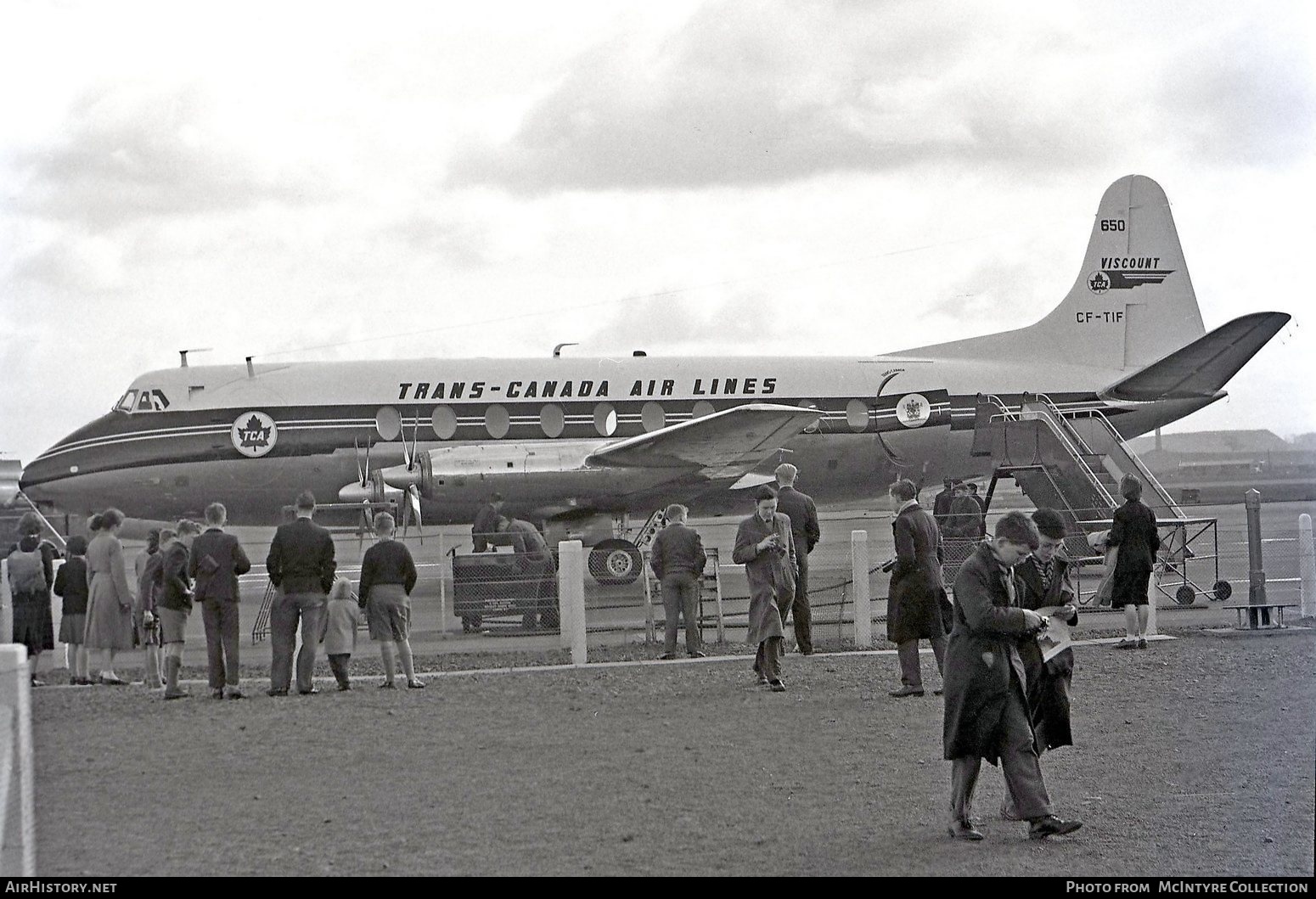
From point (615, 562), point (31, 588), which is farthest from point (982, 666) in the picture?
point (615, 562)

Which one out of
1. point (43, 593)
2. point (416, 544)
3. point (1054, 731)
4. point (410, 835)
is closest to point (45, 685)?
point (43, 593)

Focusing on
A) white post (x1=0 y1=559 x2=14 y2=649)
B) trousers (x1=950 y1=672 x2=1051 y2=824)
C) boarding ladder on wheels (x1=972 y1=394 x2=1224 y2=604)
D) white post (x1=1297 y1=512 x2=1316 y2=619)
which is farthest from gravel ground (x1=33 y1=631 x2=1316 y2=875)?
boarding ladder on wheels (x1=972 y1=394 x2=1224 y2=604)

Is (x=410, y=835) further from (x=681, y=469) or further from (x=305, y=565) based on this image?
(x=681, y=469)

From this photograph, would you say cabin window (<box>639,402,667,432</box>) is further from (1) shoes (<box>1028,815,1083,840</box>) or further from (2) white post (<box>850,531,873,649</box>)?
(1) shoes (<box>1028,815,1083,840</box>)

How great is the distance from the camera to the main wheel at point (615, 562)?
61.8ft


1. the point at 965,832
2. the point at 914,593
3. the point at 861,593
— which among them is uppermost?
the point at 914,593

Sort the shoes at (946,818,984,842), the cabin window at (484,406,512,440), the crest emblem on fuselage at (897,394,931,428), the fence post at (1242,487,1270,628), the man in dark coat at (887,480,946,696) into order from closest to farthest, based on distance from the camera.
Result: the shoes at (946,818,984,842) < the man in dark coat at (887,480,946,696) < the fence post at (1242,487,1270,628) < the cabin window at (484,406,512,440) < the crest emblem on fuselage at (897,394,931,428)

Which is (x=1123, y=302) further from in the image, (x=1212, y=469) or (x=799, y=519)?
(x=1212, y=469)

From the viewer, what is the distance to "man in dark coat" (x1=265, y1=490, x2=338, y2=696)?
1113 centimetres

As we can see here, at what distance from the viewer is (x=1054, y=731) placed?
6449 millimetres

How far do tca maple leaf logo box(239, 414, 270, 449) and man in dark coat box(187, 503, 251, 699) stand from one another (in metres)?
9.58

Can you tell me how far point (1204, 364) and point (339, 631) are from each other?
1570cm

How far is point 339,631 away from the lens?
1146cm

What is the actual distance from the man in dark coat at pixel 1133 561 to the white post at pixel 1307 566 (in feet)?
9.27
